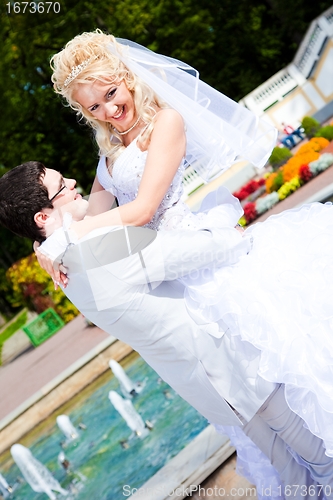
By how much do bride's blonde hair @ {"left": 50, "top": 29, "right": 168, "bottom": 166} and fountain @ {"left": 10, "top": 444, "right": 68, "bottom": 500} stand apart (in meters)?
4.42

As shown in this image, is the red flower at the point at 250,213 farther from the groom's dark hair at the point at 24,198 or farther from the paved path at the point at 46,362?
the groom's dark hair at the point at 24,198

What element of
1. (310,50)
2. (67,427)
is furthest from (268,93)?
(67,427)

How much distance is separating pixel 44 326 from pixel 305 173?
7590mm

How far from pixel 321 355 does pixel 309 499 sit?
0.85 meters

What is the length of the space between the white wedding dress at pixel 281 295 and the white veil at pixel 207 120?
10.6 inches

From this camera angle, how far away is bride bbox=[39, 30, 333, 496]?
2561 mm

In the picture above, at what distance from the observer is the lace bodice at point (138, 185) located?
9.47 ft

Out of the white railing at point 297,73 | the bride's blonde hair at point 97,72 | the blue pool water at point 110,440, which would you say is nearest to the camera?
the bride's blonde hair at point 97,72

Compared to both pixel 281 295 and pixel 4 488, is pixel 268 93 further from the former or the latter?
pixel 281 295

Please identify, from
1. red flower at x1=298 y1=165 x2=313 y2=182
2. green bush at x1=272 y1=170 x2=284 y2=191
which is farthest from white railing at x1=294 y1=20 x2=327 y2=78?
red flower at x1=298 y1=165 x2=313 y2=182

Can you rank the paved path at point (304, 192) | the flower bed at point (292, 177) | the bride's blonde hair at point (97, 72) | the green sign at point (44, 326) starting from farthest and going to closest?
the green sign at point (44, 326) < the flower bed at point (292, 177) < the paved path at point (304, 192) < the bride's blonde hair at point (97, 72)

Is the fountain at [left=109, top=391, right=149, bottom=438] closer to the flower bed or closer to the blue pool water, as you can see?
the blue pool water

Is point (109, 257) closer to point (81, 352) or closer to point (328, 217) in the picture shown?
point (328, 217)

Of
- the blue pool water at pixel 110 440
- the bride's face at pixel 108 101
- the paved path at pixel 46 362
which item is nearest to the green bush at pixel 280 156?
the paved path at pixel 46 362
